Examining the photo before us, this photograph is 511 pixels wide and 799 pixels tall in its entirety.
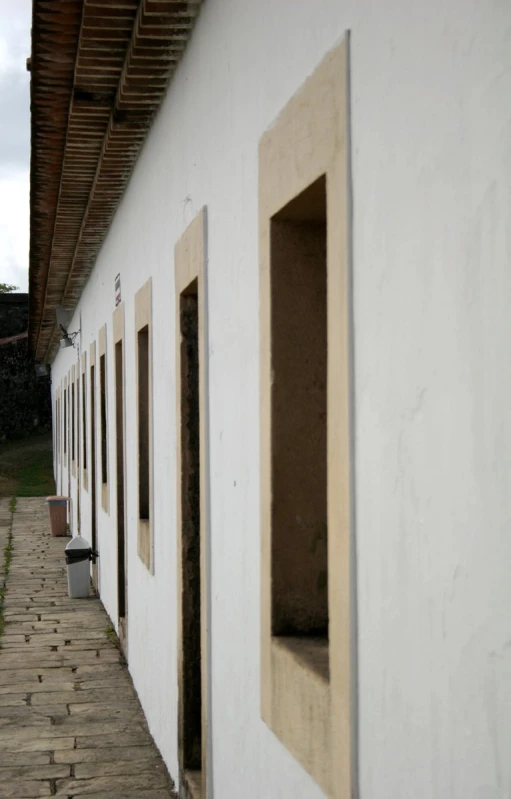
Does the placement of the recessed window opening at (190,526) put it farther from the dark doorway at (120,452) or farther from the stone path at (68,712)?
the dark doorway at (120,452)

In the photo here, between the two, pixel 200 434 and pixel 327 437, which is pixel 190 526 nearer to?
pixel 200 434

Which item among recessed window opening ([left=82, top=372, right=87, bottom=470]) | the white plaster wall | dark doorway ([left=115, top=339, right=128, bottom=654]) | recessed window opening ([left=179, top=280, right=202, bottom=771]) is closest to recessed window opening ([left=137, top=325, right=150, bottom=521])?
dark doorway ([left=115, top=339, right=128, bottom=654])

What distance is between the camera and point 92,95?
614 centimetres

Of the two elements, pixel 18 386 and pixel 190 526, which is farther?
pixel 18 386

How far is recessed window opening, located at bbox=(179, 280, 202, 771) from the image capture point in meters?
5.59

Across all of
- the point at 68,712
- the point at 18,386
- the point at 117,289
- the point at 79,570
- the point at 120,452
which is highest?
the point at 18,386

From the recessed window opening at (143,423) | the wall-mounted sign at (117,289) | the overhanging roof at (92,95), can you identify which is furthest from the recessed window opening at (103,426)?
the recessed window opening at (143,423)

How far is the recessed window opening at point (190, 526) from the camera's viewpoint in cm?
559

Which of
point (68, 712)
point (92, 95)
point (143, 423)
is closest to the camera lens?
point (92, 95)

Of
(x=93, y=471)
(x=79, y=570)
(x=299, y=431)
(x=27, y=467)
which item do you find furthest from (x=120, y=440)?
(x=27, y=467)

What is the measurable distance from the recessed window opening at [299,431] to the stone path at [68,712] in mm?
2923

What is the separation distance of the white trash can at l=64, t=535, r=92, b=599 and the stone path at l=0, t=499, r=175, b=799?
19cm

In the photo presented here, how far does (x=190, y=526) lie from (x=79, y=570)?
7680mm

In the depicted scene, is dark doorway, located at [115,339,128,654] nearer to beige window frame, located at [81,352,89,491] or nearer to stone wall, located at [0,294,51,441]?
beige window frame, located at [81,352,89,491]
